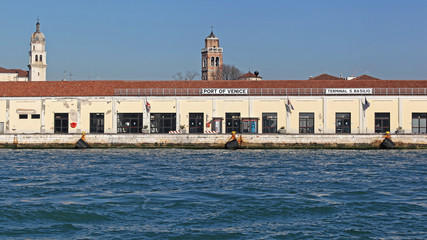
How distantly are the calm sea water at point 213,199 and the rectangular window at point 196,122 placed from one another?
2029cm

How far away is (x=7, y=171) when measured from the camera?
33.5 meters

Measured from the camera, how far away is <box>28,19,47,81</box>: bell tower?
123m

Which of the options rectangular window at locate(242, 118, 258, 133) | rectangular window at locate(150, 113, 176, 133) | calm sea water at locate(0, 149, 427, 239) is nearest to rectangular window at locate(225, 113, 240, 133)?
rectangular window at locate(242, 118, 258, 133)

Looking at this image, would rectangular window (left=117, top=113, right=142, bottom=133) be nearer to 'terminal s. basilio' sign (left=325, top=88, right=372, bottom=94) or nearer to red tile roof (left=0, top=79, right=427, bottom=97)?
red tile roof (left=0, top=79, right=427, bottom=97)

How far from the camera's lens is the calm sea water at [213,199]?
19.3m

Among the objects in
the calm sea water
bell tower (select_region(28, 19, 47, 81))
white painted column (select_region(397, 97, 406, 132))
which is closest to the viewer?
the calm sea water

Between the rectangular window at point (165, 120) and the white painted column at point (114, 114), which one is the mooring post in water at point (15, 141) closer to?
the white painted column at point (114, 114)

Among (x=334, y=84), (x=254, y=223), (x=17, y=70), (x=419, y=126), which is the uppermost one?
(x=17, y=70)

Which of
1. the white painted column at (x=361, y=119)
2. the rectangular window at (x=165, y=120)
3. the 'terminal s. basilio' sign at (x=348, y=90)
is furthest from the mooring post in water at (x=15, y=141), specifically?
the white painted column at (x=361, y=119)

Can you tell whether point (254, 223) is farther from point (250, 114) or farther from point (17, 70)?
point (17, 70)

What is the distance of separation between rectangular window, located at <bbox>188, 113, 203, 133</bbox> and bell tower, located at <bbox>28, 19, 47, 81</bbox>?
7070 centimetres

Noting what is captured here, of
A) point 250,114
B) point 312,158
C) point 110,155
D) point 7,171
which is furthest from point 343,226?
point 250,114

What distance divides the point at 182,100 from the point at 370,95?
17.9m

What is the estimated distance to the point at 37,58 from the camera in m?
124
